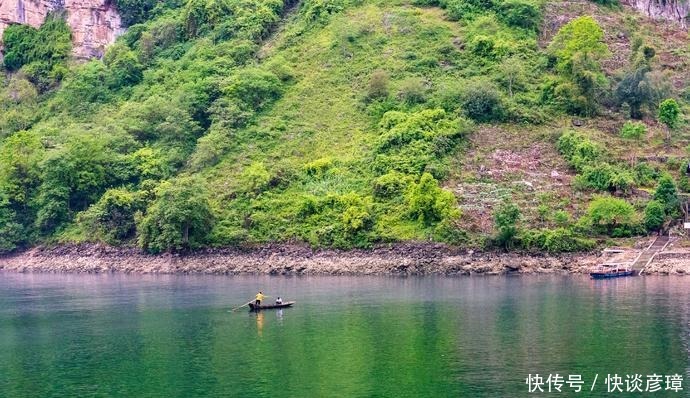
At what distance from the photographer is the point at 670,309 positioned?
6316 cm

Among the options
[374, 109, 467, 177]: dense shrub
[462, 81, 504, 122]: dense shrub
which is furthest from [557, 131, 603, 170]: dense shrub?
[374, 109, 467, 177]: dense shrub

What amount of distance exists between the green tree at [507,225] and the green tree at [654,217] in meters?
12.3

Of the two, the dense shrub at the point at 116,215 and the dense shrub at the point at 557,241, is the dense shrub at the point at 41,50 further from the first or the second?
the dense shrub at the point at 557,241

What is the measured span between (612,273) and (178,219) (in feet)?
142

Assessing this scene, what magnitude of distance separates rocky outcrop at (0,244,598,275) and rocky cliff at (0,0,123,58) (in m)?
48.9

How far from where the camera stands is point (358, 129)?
11375 cm

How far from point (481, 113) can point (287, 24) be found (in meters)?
38.2

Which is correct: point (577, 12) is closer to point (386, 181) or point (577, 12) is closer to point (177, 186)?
point (386, 181)

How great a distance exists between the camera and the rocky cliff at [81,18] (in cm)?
14800

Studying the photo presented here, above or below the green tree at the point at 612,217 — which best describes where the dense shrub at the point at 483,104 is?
above

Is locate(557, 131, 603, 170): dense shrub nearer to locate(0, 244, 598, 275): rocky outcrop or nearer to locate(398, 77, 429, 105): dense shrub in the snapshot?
locate(0, 244, 598, 275): rocky outcrop

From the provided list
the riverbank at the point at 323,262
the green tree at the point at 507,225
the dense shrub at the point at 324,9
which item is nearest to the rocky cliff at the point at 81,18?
the dense shrub at the point at 324,9

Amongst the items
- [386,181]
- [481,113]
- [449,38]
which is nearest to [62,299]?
[386,181]

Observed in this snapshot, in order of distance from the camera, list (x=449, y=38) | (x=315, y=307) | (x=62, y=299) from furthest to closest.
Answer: (x=449, y=38)
(x=62, y=299)
(x=315, y=307)
